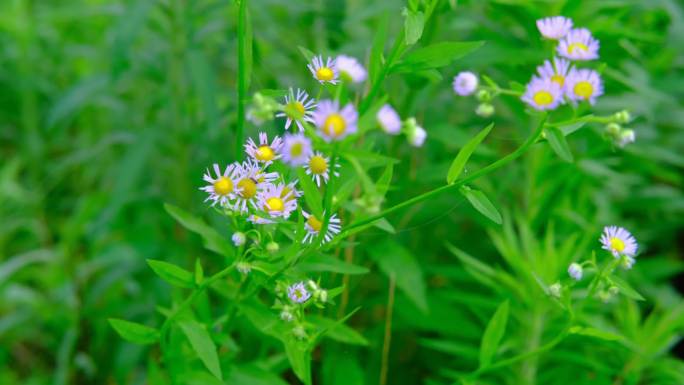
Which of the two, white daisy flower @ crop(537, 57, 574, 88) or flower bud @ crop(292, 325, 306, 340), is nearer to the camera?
white daisy flower @ crop(537, 57, 574, 88)

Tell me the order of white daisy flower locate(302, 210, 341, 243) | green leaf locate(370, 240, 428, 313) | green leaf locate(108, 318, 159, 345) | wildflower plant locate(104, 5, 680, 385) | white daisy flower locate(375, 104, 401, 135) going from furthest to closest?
green leaf locate(370, 240, 428, 313), green leaf locate(108, 318, 159, 345), white daisy flower locate(302, 210, 341, 243), wildflower plant locate(104, 5, 680, 385), white daisy flower locate(375, 104, 401, 135)

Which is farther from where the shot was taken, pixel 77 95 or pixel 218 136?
pixel 77 95

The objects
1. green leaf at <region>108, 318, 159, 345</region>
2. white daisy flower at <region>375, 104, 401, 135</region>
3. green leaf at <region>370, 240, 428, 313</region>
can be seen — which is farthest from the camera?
green leaf at <region>370, 240, 428, 313</region>

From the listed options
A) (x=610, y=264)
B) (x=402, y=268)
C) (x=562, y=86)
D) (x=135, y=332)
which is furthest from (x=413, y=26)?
(x=402, y=268)

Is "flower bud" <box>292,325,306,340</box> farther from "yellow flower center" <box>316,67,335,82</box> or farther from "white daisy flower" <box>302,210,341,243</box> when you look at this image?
"yellow flower center" <box>316,67,335,82</box>

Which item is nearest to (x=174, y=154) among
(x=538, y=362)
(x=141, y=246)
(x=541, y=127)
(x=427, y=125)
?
(x=141, y=246)

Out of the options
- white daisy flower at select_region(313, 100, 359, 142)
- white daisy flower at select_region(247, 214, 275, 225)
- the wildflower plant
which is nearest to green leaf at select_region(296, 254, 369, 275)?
the wildflower plant

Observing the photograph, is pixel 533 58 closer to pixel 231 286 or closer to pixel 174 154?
pixel 231 286
